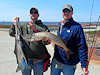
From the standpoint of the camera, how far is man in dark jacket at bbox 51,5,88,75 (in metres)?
3.39

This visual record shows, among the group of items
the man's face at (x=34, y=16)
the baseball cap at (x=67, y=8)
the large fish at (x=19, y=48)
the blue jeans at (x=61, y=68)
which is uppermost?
the baseball cap at (x=67, y=8)

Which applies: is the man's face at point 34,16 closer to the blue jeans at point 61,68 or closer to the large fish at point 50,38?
the large fish at point 50,38

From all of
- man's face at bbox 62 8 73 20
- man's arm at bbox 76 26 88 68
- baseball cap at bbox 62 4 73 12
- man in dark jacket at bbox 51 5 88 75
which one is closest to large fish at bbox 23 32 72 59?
man in dark jacket at bbox 51 5 88 75

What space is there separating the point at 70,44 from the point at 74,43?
9 cm

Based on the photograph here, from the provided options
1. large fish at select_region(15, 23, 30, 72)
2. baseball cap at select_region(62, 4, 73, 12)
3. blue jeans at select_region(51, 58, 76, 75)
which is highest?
baseball cap at select_region(62, 4, 73, 12)

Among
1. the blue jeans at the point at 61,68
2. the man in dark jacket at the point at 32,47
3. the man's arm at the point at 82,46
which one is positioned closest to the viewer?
the man's arm at the point at 82,46

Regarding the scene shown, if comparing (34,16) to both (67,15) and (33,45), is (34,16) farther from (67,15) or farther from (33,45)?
(67,15)

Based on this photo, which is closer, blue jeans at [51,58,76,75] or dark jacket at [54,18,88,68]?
dark jacket at [54,18,88,68]

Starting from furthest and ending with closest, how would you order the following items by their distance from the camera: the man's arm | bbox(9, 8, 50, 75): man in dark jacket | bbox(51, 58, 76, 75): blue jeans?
bbox(9, 8, 50, 75): man in dark jacket → bbox(51, 58, 76, 75): blue jeans → the man's arm

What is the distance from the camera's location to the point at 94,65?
6832mm

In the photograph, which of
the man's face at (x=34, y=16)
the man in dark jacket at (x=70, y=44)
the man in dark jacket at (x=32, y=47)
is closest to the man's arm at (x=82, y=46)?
the man in dark jacket at (x=70, y=44)

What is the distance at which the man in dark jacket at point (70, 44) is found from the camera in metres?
3.39

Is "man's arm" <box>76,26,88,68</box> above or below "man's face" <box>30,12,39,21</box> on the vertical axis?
below

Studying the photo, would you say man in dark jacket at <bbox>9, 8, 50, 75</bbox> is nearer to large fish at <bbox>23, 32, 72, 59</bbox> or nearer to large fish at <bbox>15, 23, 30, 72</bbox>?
large fish at <bbox>15, 23, 30, 72</bbox>
